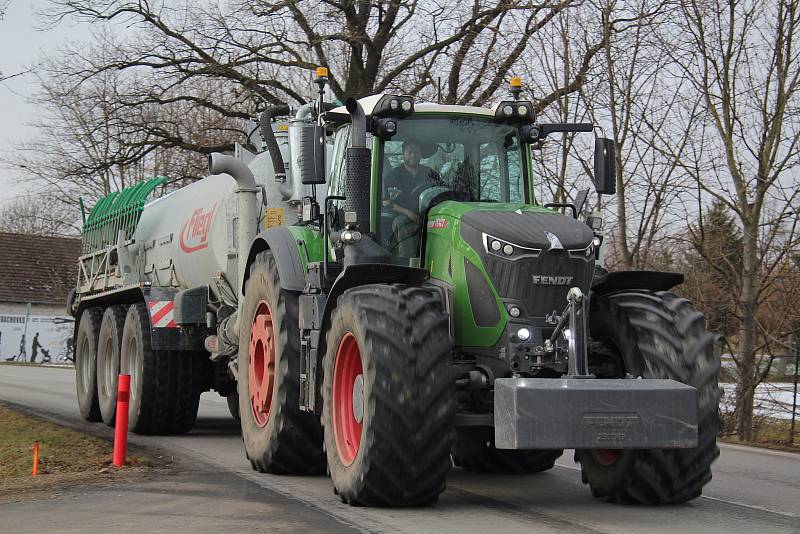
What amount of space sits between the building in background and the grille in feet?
148

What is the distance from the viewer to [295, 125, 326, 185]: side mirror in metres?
9.12

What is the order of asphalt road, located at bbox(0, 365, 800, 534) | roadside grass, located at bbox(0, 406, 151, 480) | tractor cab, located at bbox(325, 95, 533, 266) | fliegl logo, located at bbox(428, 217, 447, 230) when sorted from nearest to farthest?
1. asphalt road, located at bbox(0, 365, 800, 534)
2. fliegl logo, located at bbox(428, 217, 447, 230)
3. tractor cab, located at bbox(325, 95, 533, 266)
4. roadside grass, located at bbox(0, 406, 151, 480)

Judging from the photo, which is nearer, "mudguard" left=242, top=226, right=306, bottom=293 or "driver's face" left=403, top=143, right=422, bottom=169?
"driver's face" left=403, top=143, right=422, bottom=169

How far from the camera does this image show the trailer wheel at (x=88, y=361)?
17484 millimetres

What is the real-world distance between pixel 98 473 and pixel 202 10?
18191 millimetres

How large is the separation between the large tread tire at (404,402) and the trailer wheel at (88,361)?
32.6ft

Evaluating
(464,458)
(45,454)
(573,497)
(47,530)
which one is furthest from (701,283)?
(47,530)

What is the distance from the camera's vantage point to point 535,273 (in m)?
8.69

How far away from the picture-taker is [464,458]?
36.9ft

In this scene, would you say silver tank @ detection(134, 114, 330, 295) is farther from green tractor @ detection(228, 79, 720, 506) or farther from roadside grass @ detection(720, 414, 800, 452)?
roadside grass @ detection(720, 414, 800, 452)

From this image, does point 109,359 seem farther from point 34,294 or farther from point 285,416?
point 34,294

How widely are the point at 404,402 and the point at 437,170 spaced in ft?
7.93

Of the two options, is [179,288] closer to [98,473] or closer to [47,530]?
[98,473]

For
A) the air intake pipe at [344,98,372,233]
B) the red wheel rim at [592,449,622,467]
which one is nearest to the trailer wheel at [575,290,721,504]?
the red wheel rim at [592,449,622,467]
